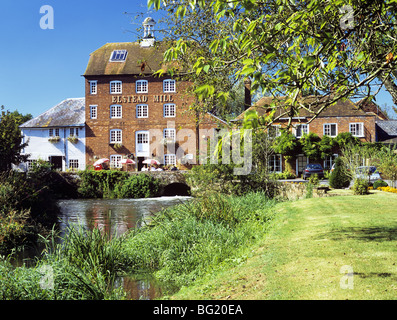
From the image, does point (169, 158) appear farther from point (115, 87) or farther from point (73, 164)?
point (73, 164)

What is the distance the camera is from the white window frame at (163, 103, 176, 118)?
44.0 m

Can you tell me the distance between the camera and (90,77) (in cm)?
4553

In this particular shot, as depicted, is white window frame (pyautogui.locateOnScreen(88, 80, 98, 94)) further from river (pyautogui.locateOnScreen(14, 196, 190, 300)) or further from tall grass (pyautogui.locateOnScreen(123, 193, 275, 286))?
tall grass (pyautogui.locateOnScreen(123, 193, 275, 286))

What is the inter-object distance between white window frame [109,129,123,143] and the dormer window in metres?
8.65

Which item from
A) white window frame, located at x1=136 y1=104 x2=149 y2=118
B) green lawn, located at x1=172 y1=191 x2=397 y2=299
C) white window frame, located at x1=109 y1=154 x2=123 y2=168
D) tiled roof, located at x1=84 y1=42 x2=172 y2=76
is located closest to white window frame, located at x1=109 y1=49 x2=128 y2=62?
tiled roof, located at x1=84 y1=42 x2=172 y2=76

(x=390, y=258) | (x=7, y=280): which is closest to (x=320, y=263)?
(x=390, y=258)

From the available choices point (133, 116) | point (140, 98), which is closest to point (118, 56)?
point (140, 98)

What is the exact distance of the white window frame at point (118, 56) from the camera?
45737 millimetres

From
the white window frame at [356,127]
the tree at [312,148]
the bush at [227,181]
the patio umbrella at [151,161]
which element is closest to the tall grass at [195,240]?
the bush at [227,181]

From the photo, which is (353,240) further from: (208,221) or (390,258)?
(208,221)

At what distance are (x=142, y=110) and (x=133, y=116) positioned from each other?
4.18ft

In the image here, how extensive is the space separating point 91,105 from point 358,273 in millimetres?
43271

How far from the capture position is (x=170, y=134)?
144ft

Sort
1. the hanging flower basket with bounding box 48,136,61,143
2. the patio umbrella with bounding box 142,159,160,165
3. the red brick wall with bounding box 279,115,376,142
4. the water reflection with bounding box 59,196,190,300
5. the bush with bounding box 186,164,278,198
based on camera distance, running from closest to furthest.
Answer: the water reflection with bounding box 59,196,190,300, the bush with bounding box 186,164,278,198, the patio umbrella with bounding box 142,159,160,165, the red brick wall with bounding box 279,115,376,142, the hanging flower basket with bounding box 48,136,61,143
